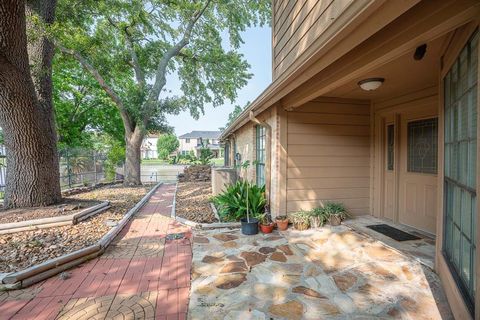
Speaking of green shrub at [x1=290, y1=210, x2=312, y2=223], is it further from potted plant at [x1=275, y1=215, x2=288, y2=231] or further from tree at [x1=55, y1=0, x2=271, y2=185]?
tree at [x1=55, y1=0, x2=271, y2=185]

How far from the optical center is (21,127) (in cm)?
489

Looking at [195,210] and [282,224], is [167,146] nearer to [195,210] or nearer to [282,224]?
[195,210]

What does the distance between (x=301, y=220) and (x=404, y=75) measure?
8.57ft

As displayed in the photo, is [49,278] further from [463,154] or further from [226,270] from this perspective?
[463,154]

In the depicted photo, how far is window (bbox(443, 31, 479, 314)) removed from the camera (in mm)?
1711

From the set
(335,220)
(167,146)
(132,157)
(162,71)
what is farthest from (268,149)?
(167,146)

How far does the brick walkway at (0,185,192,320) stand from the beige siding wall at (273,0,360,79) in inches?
112

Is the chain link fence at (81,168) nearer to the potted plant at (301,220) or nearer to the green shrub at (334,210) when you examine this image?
the potted plant at (301,220)

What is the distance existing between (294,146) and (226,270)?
250cm

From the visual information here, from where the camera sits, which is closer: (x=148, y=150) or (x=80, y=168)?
(x=80, y=168)

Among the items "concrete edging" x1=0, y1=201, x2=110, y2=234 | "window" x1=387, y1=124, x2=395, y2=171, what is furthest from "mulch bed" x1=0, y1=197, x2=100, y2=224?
"window" x1=387, y1=124, x2=395, y2=171

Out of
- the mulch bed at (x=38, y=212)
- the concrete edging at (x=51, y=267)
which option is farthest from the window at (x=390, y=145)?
the mulch bed at (x=38, y=212)

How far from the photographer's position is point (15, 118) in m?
4.80

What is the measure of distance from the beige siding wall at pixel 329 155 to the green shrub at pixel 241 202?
2.11 feet
